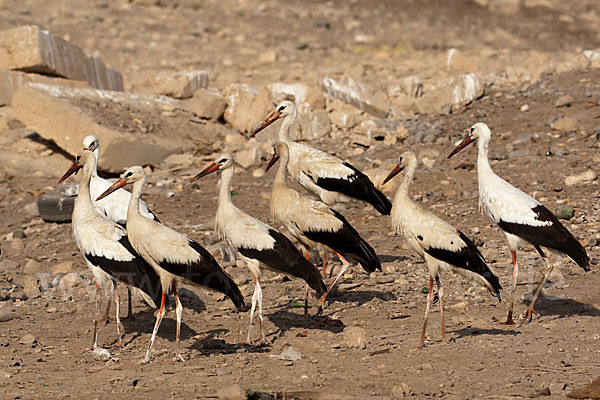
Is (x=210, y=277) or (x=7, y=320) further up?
(x=210, y=277)

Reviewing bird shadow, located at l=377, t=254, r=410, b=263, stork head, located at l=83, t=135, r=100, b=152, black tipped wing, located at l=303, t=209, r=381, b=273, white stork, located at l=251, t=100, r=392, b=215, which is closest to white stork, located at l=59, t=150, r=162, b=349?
black tipped wing, located at l=303, t=209, r=381, b=273

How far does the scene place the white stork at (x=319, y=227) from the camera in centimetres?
820

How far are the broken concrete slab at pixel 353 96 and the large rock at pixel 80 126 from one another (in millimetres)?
2912

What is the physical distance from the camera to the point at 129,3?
77.6ft

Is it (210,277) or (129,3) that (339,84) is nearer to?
(210,277)

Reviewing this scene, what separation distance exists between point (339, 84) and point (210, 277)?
845cm

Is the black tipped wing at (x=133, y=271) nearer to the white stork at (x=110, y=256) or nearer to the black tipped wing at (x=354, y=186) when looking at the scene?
the white stork at (x=110, y=256)

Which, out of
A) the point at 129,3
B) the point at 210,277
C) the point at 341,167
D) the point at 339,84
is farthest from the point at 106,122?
the point at 129,3

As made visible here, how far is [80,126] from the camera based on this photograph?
516 inches

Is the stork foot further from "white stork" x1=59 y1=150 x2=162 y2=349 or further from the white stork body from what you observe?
the white stork body

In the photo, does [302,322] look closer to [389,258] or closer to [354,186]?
[389,258]

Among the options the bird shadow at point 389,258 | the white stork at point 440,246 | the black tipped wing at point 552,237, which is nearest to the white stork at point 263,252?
the white stork at point 440,246

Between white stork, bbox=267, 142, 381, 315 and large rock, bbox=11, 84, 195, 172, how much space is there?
5300mm

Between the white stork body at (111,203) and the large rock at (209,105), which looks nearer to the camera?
the white stork body at (111,203)
